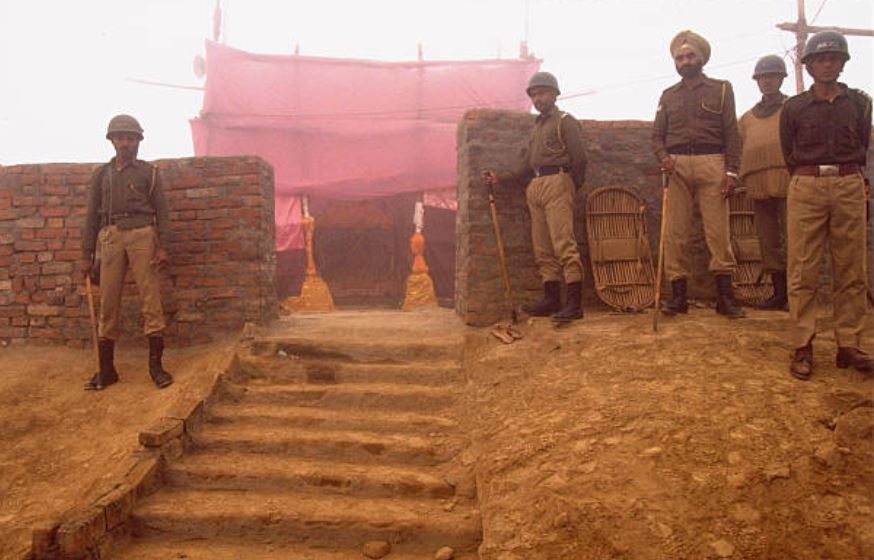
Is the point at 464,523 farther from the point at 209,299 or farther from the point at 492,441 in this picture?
the point at 209,299

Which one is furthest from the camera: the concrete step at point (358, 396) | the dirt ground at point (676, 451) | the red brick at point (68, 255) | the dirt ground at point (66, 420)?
the red brick at point (68, 255)

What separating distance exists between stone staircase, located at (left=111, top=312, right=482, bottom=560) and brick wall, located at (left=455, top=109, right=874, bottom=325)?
0.65 metres

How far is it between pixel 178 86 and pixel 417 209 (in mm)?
8859

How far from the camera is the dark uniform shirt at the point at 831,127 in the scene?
11.5 feet

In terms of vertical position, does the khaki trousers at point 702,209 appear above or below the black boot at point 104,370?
above

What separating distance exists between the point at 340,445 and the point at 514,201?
8.52 feet

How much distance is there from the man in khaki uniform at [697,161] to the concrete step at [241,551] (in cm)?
266

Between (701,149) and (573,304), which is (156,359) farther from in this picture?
(701,149)

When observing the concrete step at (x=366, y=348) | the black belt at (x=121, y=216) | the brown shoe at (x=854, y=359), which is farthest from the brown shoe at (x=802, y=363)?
the black belt at (x=121, y=216)

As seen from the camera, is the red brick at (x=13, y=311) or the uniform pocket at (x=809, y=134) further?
the red brick at (x=13, y=311)

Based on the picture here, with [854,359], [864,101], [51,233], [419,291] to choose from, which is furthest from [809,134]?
[419,291]

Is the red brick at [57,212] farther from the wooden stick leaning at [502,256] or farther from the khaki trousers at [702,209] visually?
the khaki trousers at [702,209]

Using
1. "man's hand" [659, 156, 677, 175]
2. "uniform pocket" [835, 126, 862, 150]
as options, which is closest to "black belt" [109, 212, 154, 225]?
"man's hand" [659, 156, 677, 175]

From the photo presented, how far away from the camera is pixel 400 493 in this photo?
129 inches
